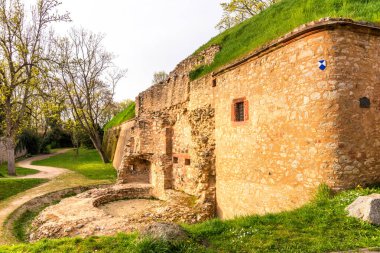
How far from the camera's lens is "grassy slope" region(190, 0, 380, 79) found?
8008 millimetres

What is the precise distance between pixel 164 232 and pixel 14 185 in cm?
1433

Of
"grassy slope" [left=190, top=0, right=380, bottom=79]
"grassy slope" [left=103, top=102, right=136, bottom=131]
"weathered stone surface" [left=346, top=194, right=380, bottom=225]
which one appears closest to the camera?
"weathered stone surface" [left=346, top=194, right=380, bottom=225]

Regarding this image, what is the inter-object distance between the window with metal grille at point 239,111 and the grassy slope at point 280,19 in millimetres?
1801

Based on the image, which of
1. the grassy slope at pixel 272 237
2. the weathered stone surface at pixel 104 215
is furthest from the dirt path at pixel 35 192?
the grassy slope at pixel 272 237

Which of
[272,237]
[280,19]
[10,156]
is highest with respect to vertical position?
[280,19]

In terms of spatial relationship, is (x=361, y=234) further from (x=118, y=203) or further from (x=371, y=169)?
(x=118, y=203)

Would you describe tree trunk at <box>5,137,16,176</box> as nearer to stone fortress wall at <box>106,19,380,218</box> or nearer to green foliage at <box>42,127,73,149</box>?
stone fortress wall at <box>106,19,380,218</box>

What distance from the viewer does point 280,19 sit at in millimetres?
10664

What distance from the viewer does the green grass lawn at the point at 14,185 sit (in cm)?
1476

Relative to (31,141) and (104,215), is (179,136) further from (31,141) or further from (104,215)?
(31,141)

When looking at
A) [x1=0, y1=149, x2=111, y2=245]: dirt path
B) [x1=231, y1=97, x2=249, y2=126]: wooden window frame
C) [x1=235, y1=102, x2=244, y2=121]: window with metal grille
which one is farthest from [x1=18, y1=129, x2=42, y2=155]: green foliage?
[x1=235, y1=102, x2=244, y2=121]: window with metal grille

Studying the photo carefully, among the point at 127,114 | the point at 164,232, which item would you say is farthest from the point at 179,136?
the point at 127,114

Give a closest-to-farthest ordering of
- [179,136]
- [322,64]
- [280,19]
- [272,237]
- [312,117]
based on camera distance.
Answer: [272,237] < [322,64] < [312,117] < [280,19] < [179,136]

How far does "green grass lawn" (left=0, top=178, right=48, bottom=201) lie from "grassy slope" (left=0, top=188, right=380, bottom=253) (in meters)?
10.4
